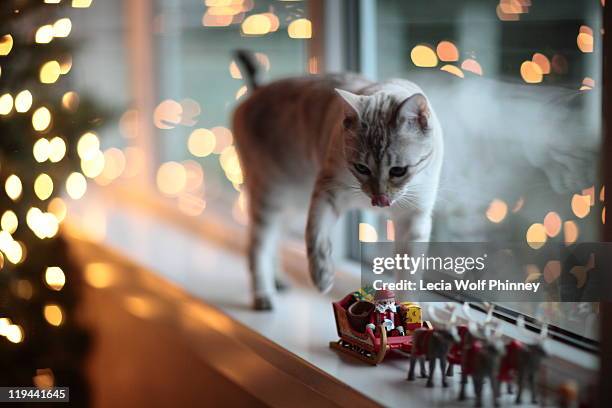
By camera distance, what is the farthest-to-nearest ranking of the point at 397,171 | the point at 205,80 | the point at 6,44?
the point at 205,80, the point at 6,44, the point at 397,171

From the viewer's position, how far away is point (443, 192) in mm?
936

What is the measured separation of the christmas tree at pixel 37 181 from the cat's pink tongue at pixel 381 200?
80cm

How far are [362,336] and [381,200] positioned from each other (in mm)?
202

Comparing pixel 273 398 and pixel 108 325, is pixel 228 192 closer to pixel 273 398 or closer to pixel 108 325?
pixel 108 325

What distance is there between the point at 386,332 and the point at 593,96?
0.39 meters

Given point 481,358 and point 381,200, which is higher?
point 381,200

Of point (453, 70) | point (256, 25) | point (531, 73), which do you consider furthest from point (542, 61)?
point (256, 25)

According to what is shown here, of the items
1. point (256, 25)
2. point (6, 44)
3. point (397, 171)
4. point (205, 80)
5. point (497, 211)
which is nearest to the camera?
point (397, 171)

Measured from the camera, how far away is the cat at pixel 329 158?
876mm

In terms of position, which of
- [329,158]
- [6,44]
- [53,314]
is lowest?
[53,314]

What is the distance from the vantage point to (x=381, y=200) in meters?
0.90

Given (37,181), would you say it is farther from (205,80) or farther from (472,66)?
(472,66)

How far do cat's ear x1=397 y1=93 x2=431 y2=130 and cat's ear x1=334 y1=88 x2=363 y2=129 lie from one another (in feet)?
0.21

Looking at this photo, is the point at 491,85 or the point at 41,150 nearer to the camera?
the point at 491,85
